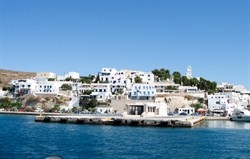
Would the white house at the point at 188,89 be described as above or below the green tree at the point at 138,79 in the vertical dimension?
below

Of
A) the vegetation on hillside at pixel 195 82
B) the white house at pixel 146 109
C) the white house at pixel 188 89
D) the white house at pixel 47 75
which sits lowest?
the white house at pixel 146 109

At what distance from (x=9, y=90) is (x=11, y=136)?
7033 centimetres

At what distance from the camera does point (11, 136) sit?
1604 inches

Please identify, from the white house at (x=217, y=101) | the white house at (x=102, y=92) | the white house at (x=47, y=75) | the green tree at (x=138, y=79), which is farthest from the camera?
the white house at (x=47, y=75)

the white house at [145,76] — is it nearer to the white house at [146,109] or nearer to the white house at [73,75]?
the white house at [73,75]

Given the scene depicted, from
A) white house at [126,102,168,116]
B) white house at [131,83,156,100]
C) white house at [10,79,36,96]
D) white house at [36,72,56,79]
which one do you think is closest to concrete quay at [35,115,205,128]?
white house at [126,102,168,116]

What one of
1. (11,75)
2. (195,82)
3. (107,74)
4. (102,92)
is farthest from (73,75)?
(11,75)

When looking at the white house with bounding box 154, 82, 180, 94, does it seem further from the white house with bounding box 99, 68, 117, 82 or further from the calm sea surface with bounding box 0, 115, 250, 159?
the calm sea surface with bounding box 0, 115, 250, 159

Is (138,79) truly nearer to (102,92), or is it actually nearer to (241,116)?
(102,92)

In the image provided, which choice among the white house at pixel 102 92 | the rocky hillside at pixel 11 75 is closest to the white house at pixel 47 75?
the rocky hillside at pixel 11 75

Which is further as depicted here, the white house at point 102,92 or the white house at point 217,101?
the white house at point 217,101

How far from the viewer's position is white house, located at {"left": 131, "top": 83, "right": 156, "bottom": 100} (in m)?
90.9

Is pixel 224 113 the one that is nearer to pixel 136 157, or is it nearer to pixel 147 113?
pixel 147 113

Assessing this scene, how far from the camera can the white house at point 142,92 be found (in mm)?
90875
